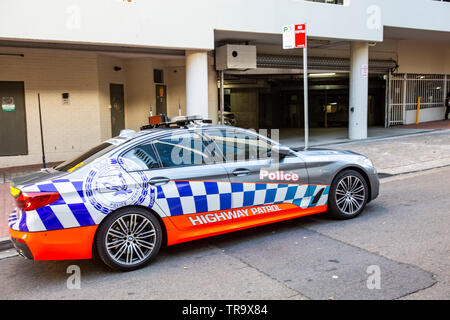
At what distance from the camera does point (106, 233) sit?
4238mm

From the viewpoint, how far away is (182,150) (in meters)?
4.95

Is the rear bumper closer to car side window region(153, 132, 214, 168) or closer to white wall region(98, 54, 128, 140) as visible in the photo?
car side window region(153, 132, 214, 168)

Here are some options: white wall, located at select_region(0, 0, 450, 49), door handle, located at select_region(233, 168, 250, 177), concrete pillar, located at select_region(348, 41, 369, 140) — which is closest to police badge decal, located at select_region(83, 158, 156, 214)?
door handle, located at select_region(233, 168, 250, 177)

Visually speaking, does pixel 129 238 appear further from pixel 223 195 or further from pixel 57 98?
pixel 57 98

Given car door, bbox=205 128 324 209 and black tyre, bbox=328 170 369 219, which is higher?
car door, bbox=205 128 324 209

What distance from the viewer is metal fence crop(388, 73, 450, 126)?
19500 millimetres

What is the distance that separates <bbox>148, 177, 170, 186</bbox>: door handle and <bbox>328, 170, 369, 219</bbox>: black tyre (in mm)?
2402

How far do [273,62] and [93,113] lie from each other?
6424 mm

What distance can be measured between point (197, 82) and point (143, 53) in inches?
77.5

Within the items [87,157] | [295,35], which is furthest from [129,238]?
[295,35]
